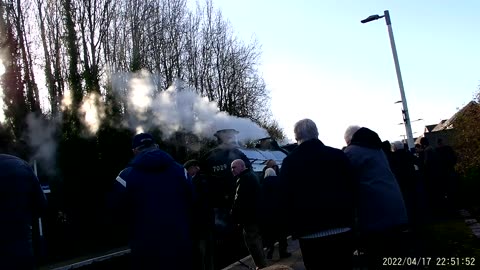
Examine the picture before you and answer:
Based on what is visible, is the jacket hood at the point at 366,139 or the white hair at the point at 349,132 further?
the white hair at the point at 349,132

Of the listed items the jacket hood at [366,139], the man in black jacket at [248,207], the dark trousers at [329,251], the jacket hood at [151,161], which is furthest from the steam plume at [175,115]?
the dark trousers at [329,251]

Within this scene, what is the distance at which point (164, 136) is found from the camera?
19.2m

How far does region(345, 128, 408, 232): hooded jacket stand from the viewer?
4.70 metres

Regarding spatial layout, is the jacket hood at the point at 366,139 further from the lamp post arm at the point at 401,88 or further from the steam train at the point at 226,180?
the lamp post arm at the point at 401,88

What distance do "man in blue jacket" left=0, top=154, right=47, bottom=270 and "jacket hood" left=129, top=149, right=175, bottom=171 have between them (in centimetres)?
78

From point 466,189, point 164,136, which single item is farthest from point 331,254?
point 164,136

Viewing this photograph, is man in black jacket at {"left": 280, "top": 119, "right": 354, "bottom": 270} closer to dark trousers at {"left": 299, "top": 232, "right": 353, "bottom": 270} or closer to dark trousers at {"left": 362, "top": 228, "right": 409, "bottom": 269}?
dark trousers at {"left": 299, "top": 232, "right": 353, "bottom": 270}

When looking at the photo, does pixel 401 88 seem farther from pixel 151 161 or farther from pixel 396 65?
pixel 151 161

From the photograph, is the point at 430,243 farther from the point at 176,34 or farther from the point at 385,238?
the point at 176,34

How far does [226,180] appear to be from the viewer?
1357cm

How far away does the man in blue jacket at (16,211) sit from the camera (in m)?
3.67

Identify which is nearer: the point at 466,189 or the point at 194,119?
the point at 466,189

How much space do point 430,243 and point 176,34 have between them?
2399 cm

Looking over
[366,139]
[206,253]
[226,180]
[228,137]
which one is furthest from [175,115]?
[366,139]
